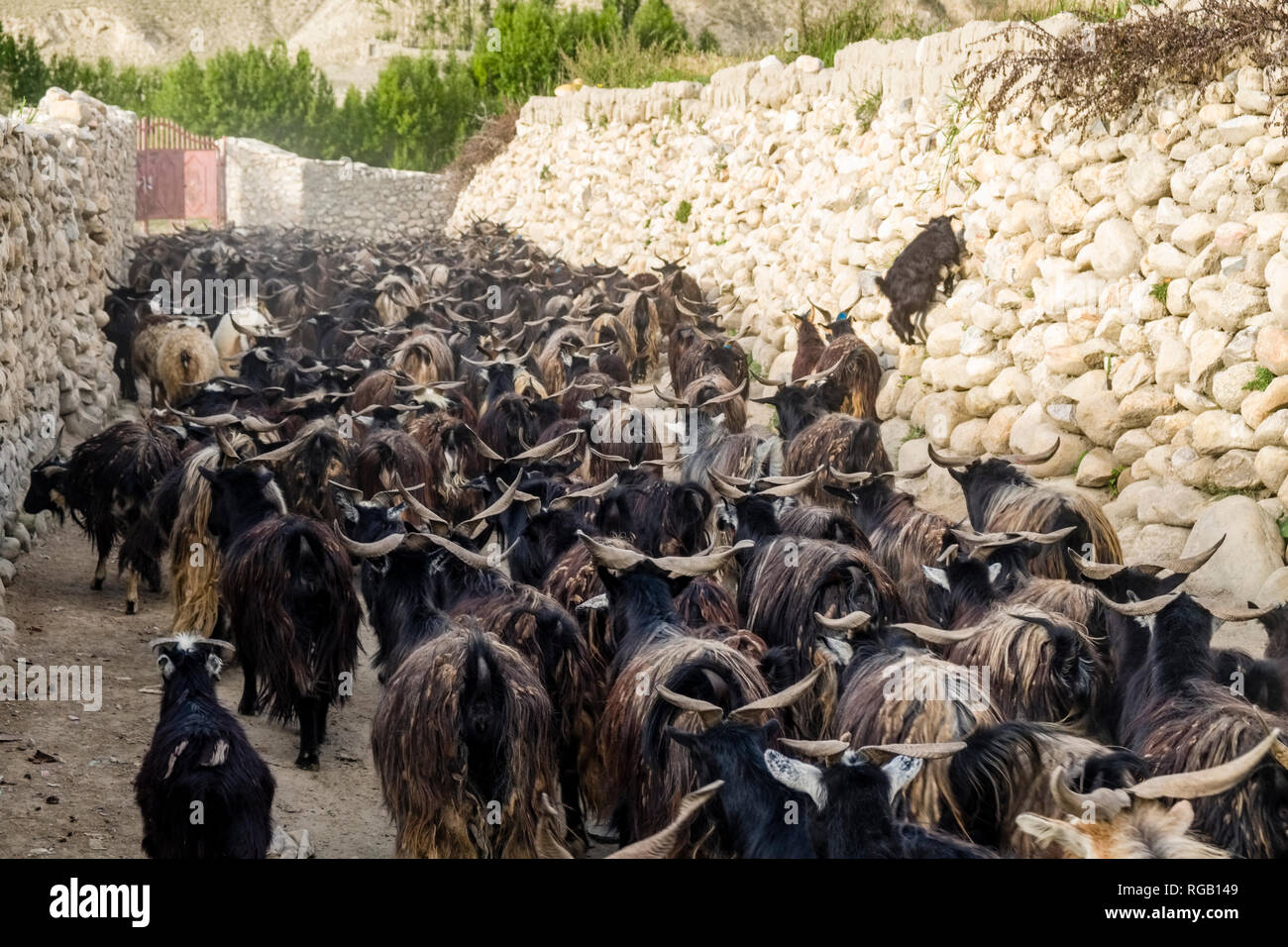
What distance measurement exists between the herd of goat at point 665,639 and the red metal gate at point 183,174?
19.8 m

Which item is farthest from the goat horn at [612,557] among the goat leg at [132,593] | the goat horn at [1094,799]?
the goat leg at [132,593]

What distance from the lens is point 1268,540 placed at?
6.98 metres

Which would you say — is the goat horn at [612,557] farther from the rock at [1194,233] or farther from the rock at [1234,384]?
the rock at [1194,233]

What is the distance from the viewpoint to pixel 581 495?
6414 mm

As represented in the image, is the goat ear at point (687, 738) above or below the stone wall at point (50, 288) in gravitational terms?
below

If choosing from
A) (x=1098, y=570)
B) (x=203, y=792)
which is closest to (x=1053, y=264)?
(x=1098, y=570)

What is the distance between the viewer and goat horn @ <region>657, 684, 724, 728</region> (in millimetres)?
3760

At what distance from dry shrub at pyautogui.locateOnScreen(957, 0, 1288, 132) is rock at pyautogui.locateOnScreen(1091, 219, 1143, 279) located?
0.74 meters

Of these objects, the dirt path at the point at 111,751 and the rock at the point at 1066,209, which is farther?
the rock at the point at 1066,209

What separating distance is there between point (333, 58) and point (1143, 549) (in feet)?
157

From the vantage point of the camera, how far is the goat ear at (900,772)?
332 centimetres

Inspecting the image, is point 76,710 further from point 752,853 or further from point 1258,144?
point 1258,144

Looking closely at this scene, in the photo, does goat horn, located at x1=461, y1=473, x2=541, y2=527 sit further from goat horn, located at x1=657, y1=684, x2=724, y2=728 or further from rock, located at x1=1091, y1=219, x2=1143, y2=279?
rock, located at x1=1091, y1=219, x2=1143, y2=279

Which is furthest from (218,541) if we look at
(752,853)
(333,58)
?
(333,58)
